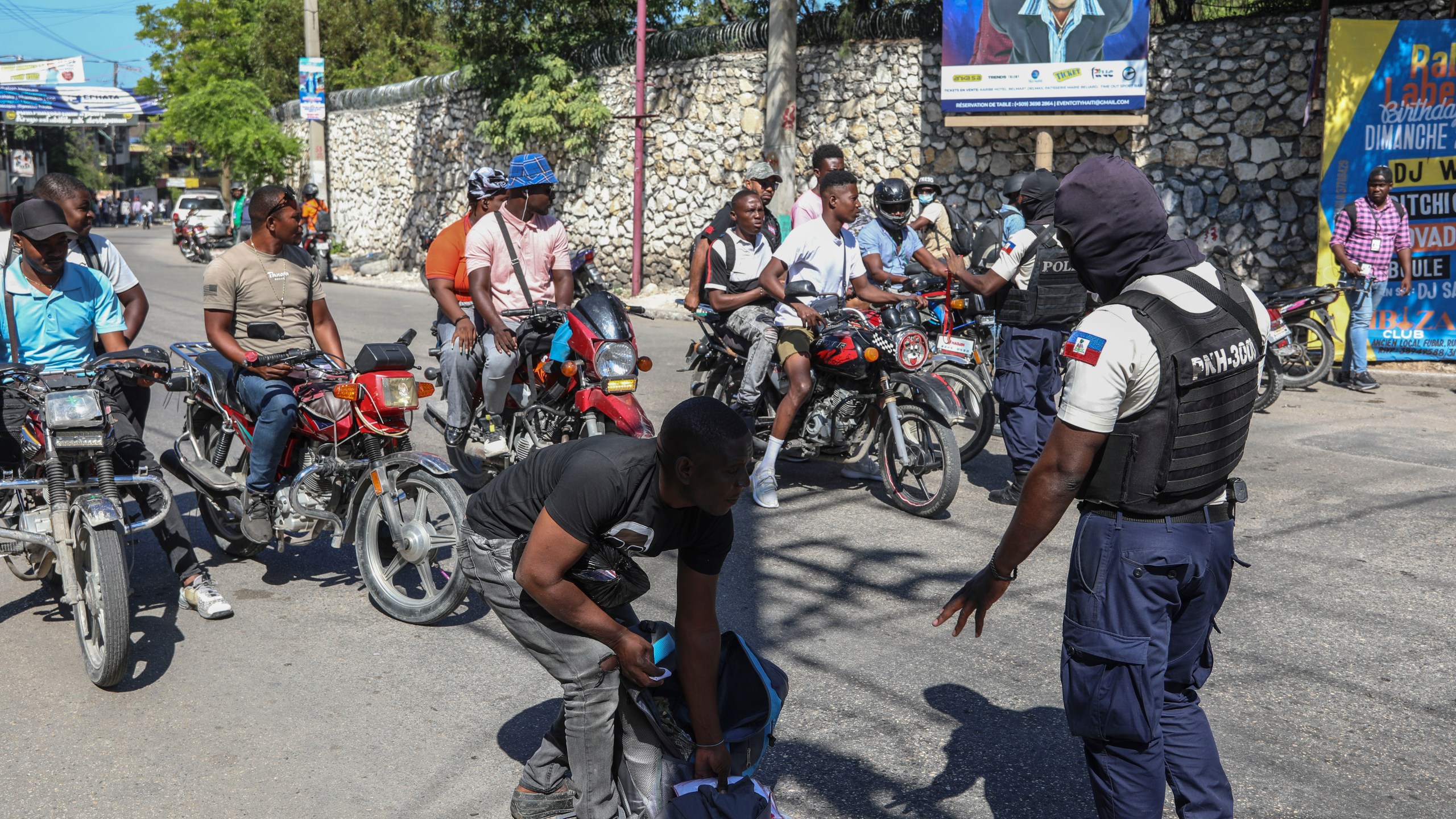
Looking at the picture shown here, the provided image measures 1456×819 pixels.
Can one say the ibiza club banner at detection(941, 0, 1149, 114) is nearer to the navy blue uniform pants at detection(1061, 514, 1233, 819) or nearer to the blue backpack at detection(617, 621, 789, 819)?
the navy blue uniform pants at detection(1061, 514, 1233, 819)

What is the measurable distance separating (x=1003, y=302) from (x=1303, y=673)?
292 cm

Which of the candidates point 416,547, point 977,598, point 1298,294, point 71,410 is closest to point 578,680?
point 977,598

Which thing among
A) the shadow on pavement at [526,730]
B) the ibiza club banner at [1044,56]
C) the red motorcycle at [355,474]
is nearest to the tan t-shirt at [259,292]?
the red motorcycle at [355,474]

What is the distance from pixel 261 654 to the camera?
4723 millimetres

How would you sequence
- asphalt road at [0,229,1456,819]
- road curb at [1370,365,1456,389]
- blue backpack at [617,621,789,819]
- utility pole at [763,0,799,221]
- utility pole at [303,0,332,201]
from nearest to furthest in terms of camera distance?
blue backpack at [617,621,789,819] → asphalt road at [0,229,1456,819] → road curb at [1370,365,1456,389] → utility pole at [763,0,799,221] → utility pole at [303,0,332,201]

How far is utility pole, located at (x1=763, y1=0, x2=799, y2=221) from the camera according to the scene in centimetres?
1623

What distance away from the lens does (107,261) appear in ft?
18.5

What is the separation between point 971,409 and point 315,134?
803 inches

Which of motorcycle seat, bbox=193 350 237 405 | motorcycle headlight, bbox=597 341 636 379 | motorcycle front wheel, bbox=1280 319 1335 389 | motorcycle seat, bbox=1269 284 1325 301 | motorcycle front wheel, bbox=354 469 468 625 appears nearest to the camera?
motorcycle front wheel, bbox=354 469 468 625

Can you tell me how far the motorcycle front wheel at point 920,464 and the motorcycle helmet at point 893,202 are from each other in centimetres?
224

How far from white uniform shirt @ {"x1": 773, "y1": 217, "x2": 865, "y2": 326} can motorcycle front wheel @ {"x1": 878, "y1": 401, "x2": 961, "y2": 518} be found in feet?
2.83

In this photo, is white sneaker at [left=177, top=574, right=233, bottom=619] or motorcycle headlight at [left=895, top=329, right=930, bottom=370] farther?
motorcycle headlight at [left=895, top=329, right=930, bottom=370]

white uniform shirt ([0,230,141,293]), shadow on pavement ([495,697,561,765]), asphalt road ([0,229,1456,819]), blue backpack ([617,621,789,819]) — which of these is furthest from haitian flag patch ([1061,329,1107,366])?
white uniform shirt ([0,230,141,293])

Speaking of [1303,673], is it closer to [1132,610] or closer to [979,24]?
[1132,610]
